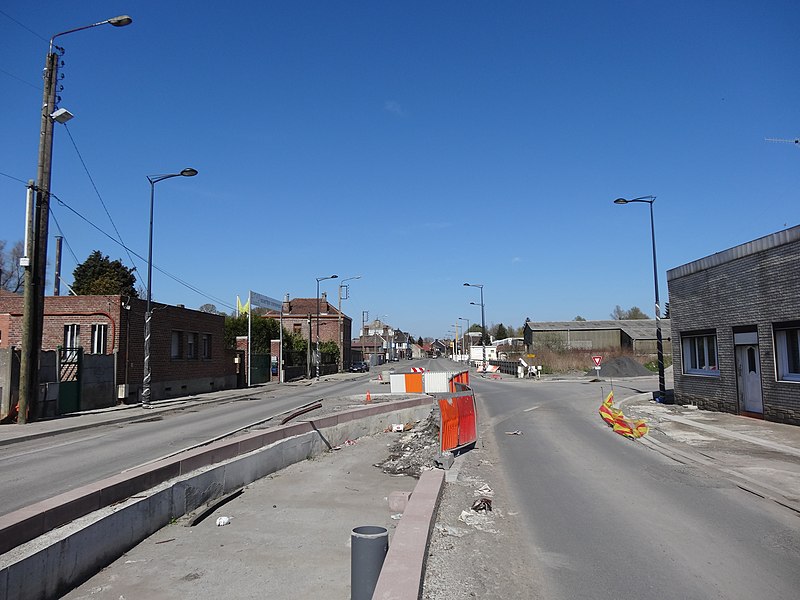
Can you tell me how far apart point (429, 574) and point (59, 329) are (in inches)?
1004

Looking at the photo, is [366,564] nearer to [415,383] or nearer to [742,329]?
[742,329]

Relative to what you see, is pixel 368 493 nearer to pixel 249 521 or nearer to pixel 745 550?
pixel 249 521

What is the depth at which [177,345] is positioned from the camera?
3225cm

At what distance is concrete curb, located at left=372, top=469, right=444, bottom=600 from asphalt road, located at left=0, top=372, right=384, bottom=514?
211 inches

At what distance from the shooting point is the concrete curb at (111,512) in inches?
191

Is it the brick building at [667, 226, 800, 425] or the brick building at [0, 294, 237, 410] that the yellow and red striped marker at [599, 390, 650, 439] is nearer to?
the brick building at [667, 226, 800, 425]

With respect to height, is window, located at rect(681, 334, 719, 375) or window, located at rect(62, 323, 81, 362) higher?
window, located at rect(62, 323, 81, 362)

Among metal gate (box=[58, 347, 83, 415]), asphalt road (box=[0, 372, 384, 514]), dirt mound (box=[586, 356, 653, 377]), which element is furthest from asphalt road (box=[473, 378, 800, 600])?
dirt mound (box=[586, 356, 653, 377])

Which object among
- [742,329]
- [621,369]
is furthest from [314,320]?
[742,329]

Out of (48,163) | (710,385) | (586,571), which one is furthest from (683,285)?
(48,163)

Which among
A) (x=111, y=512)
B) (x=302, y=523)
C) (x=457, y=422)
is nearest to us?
(x=111, y=512)

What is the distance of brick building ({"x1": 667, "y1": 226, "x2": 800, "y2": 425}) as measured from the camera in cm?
1603

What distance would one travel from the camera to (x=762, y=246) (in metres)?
17.0

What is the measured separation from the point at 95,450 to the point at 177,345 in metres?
19.7
